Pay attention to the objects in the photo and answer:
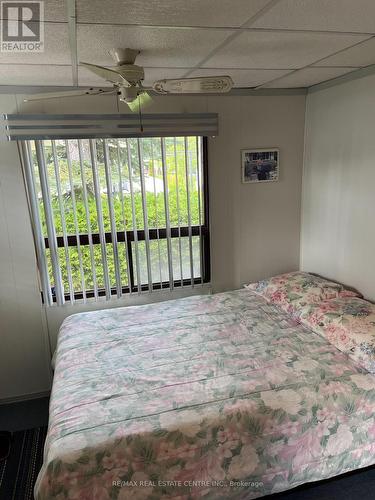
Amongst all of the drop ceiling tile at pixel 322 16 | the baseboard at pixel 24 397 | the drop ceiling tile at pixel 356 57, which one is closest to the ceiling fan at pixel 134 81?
the drop ceiling tile at pixel 322 16

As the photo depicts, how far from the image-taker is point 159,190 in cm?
318

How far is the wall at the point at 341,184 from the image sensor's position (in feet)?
9.16

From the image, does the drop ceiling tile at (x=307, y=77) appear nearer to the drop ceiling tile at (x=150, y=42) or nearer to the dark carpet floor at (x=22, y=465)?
the drop ceiling tile at (x=150, y=42)

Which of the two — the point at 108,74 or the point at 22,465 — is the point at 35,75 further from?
the point at 22,465

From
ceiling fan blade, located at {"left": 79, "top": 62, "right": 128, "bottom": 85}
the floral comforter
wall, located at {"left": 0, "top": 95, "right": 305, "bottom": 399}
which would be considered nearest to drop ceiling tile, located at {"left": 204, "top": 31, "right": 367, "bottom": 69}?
ceiling fan blade, located at {"left": 79, "top": 62, "right": 128, "bottom": 85}

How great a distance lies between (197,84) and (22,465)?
263 centimetres

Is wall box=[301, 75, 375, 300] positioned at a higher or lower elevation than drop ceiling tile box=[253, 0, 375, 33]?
lower

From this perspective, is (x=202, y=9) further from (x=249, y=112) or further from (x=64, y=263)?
(x=64, y=263)

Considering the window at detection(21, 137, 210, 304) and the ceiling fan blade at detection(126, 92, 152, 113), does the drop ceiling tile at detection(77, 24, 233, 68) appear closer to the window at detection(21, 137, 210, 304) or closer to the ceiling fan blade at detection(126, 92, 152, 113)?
the ceiling fan blade at detection(126, 92, 152, 113)

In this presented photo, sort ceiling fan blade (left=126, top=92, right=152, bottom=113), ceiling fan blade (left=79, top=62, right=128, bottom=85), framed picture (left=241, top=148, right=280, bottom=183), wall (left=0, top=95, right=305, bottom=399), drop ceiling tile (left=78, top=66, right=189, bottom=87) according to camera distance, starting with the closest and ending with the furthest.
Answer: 1. ceiling fan blade (left=79, top=62, right=128, bottom=85)
2. ceiling fan blade (left=126, top=92, right=152, bottom=113)
3. drop ceiling tile (left=78, top=66, right=189, bottom=87)
4. wall (left=0, top=95, right=305, bottom=399)
5. framed picture (left=241, top=148, right=280, bottom=183)

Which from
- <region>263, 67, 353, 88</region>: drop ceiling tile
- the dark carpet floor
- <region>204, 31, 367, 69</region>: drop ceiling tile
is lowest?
the dark carpet floor

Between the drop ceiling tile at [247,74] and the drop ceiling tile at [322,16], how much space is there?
0.86 meters

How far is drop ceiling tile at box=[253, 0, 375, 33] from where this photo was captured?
1397 mm

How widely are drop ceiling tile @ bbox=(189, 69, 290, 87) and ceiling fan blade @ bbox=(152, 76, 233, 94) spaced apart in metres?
0.61
